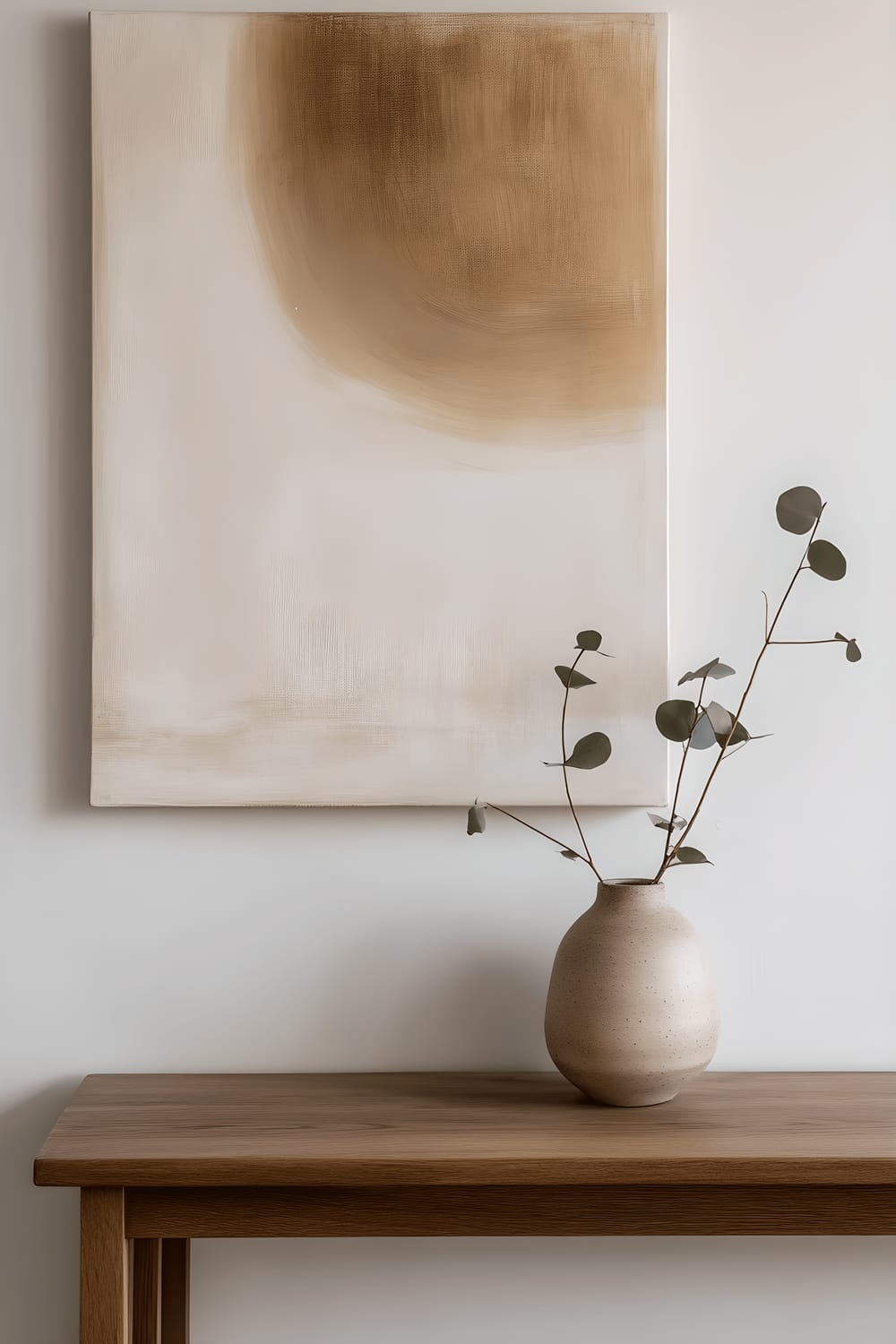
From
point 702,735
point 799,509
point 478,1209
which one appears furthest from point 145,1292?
point 799,509

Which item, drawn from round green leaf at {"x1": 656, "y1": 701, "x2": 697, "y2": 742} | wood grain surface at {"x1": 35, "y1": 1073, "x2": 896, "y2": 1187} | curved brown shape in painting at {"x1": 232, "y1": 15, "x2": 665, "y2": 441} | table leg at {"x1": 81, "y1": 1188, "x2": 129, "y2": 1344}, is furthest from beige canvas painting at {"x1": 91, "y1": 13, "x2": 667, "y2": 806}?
table leg at {"x1": 81, "y1": 1188, "x2": 129, "y2": 1344}

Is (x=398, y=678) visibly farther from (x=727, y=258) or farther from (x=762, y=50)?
(x=762, y=50)

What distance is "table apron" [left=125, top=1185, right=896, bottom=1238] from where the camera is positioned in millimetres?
993

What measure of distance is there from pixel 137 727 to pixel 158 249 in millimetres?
534

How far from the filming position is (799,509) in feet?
3.81

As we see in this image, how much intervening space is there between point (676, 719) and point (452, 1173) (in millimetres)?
482

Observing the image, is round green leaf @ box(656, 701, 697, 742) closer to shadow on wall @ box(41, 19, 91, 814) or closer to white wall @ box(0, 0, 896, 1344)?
white wall @ box(0, 0, 896, 1344)

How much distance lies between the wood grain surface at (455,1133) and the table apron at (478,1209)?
34 mm

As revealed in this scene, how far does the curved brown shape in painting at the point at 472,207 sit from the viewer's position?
125cm

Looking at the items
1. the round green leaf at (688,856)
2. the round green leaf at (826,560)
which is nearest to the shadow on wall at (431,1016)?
the round green leaf at (688,856)

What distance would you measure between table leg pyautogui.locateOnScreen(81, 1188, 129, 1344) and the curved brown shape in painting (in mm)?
846

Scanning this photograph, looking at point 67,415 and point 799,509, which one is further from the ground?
point 67,415

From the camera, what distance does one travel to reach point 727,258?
1.30 m

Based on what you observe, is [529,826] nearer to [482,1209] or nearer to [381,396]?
[482,1209]
